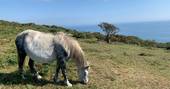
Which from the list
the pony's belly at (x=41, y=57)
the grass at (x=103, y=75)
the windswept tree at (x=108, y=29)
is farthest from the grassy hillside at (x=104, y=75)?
the windswept tree at (x=108, y=29)

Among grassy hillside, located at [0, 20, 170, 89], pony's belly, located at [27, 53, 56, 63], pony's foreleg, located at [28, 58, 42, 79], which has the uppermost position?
pony's belly, located at [27, 53, 56, 63]

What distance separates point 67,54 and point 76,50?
13.9 inches

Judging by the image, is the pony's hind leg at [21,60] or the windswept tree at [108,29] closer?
the pony's hind leg at [21,60]

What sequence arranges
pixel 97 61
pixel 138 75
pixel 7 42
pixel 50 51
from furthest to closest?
pixel 7 42, pixel 97 61, pixel 138 75, pixel 50 51

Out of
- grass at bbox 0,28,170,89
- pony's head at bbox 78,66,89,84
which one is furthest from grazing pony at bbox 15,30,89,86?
grass at bbox 0,28,170,89

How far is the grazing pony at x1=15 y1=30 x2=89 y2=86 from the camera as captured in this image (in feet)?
42.4

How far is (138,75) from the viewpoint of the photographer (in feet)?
51.6

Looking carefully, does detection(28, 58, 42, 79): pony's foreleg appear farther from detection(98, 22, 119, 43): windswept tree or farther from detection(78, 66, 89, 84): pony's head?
detection(98, 22, 119, 43): windswept tree

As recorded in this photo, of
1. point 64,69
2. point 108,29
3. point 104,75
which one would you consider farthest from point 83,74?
point 108,29

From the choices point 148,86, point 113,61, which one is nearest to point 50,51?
point 148,86

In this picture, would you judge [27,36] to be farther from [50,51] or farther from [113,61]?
[113,61]

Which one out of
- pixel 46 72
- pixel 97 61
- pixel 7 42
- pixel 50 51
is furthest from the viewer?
pixel 7 42

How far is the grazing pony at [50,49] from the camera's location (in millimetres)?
12922

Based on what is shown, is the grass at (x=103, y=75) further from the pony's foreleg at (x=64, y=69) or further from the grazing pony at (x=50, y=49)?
the grazing pony at (x=50, y=49)
